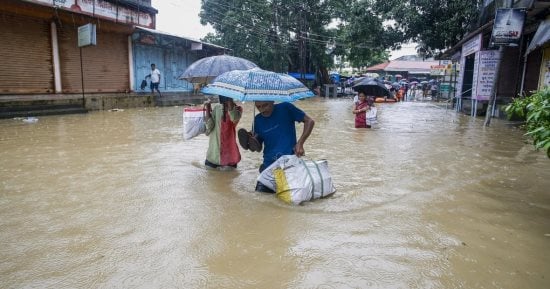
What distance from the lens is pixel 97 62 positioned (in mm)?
16672

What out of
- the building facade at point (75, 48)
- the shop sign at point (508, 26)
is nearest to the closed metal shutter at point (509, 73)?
the shop sign at point (508, 26)

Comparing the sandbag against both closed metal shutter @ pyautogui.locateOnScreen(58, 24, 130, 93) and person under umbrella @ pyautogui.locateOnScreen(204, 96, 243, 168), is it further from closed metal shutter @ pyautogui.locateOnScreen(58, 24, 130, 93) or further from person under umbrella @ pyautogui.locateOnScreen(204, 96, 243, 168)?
closed metal shutter @ pyautogui.locateOnScreen(58, 24, 130, 93)

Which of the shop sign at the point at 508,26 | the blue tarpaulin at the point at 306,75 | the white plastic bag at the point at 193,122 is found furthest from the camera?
the blue tarpaulin at the point at 306,75

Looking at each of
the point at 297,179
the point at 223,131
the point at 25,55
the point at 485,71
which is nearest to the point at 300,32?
the point at 485,71

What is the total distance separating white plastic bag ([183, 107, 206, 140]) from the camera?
5.42 meters

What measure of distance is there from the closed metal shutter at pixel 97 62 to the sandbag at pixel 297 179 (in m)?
13.9

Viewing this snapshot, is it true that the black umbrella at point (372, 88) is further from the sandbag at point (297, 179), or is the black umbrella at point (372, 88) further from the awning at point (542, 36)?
the sandbag at point (297, 179)

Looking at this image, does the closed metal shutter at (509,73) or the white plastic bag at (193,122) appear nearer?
the white plastic bag at (193,122)

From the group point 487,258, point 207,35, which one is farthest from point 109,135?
point 207,35

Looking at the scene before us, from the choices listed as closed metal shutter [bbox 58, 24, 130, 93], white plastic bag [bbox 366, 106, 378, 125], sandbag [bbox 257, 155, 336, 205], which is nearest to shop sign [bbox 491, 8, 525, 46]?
white plastic bag [bbox 366, 106, 378, 125]

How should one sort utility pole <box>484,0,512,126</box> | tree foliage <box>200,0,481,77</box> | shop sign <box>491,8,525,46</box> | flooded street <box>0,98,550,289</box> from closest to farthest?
flooded street <box>0,98,550,289</box>, shop sign <box>491,8,525,46</box>, utility pole <box>484,0,512,126</box>, tree foliage <box>200,0,481,77</box>

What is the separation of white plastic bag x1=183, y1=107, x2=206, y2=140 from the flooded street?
587 millimetres

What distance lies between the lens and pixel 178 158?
6.54 m

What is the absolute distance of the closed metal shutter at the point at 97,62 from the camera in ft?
49.8
